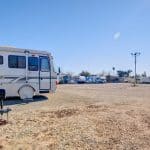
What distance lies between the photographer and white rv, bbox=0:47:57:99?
56.0 feet

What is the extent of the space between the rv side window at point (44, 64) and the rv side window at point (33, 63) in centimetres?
36

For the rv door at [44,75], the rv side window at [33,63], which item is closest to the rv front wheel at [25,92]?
the rv door at [44,75]

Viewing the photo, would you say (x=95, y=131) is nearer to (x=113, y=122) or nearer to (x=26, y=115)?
(x=113, y=122)

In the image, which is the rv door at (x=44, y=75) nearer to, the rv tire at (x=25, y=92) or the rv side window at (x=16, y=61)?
the rv tire at (x=25, y=92)

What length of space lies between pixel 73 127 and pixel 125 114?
119 inches

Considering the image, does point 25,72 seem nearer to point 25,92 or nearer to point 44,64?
point 25,92

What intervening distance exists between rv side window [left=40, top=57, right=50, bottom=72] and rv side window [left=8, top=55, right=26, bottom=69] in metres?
1.16

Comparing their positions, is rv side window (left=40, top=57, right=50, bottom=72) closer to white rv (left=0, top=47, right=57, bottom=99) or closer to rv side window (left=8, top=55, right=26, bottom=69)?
white rv (left=0, top=47, right=57, bottom=99)

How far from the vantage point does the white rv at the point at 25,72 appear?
56.0 feet

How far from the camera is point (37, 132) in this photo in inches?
353

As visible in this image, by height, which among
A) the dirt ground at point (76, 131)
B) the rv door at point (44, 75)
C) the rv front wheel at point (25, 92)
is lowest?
the dirt ground at point (76, 131)

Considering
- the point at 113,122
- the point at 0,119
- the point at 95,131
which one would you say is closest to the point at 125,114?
the point at 113,122

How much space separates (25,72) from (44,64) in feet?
4.44

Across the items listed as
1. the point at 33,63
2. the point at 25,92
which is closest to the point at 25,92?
the point at 25,92
